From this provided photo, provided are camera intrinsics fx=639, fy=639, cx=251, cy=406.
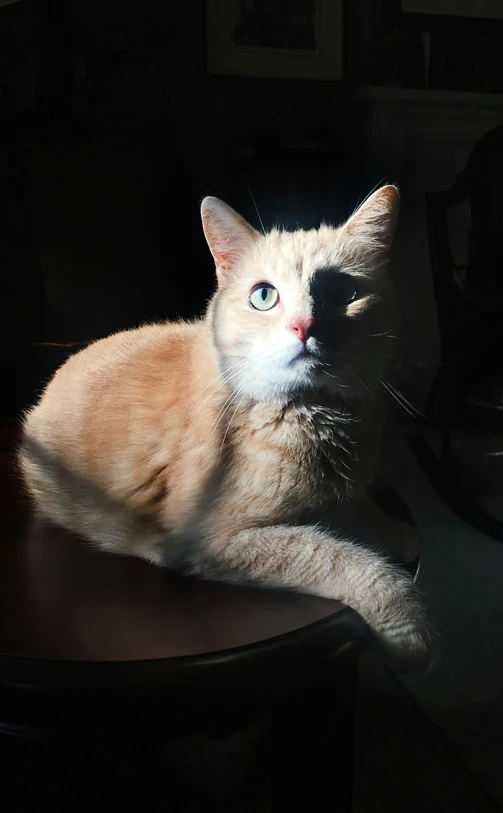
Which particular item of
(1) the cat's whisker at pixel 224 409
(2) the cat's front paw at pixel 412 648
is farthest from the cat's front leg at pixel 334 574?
(1) the cat's whisker at pixel 224 409

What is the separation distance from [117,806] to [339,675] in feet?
1.34

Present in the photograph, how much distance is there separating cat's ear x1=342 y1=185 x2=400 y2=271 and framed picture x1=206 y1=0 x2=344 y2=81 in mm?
158

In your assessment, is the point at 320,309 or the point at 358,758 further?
the point at 358,758

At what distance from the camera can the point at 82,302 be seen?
76 cm

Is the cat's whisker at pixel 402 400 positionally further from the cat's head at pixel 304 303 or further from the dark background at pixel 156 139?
the dark background at pixel 156 139

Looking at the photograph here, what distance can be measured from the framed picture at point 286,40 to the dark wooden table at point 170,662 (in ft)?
1.64

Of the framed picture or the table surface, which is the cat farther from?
the framed picture

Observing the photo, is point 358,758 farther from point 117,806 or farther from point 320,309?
point 320,309

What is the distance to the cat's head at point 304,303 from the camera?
0.55 meters

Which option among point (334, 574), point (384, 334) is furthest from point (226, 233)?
point (334, 574)

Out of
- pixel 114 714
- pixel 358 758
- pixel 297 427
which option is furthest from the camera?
pixel 358 758

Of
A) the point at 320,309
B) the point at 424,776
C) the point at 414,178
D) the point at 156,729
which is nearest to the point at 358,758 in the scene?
the point at 424,776

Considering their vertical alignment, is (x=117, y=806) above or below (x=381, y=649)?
below

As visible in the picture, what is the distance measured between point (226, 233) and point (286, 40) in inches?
8.2
